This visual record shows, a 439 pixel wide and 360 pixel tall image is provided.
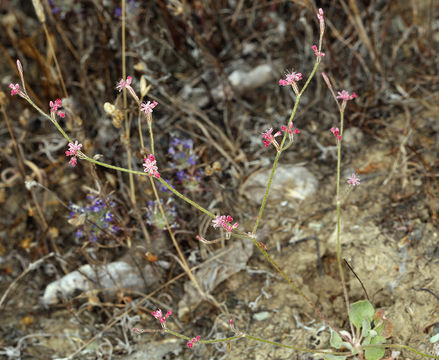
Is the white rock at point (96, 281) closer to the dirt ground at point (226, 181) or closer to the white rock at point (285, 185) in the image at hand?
the dirt ground at point (226, 181)

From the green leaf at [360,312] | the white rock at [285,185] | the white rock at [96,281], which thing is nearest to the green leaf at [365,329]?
the green leaf at [360,312]

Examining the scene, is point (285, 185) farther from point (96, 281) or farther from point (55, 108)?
point (55, 108)

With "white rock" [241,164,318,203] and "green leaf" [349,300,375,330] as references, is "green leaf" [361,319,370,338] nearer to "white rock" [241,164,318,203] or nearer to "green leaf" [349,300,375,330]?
"green leaf" [349,300,375,330]

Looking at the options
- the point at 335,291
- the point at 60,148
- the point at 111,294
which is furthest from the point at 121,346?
the point at 60,148

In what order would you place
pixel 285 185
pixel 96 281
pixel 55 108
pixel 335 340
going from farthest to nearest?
pixel 285 185 < pixel 96 281 < pixel 335 340 < pixel 55 108

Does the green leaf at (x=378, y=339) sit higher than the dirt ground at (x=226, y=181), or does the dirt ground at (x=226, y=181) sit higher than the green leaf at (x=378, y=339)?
the dirt ground at (x=226, y=181)

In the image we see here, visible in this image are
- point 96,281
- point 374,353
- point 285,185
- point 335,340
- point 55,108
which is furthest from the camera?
point 285,185

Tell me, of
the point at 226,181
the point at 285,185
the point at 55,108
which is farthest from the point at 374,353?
the point at 55,108
